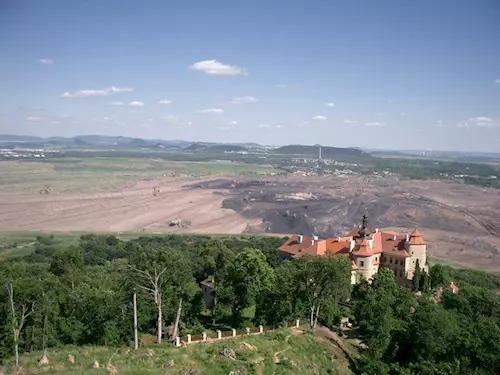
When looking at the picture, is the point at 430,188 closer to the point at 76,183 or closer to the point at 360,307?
the point at 76,183

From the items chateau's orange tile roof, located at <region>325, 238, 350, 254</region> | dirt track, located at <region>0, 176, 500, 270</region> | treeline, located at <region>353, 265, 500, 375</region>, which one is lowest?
dirt track, located at <region>0, 176, 500, 270</region>

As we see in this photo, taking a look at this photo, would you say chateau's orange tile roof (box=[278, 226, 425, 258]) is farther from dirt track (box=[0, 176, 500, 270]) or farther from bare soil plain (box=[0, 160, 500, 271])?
dirt track (box=[0, 176, 500, 270])

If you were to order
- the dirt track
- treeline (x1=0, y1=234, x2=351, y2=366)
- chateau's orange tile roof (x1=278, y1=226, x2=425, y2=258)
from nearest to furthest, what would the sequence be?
treeline (x1=0, y1=234, x2=351, y2=366)
chateau's orange tile roof (x1=278, y1=226, x2=425, y2=258)
the dirt track

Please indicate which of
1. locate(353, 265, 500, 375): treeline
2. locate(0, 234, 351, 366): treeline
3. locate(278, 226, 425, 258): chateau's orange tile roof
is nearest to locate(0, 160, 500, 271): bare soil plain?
locate(278, 226, 425, 258): chateau's orange tile roof

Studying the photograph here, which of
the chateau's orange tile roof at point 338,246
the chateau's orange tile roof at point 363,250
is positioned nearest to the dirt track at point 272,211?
the chateau's orange tile roof at point 338,246

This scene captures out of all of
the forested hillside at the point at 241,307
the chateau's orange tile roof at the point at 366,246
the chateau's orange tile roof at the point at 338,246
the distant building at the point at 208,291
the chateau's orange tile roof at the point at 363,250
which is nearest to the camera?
the forested hillside at the point at 241,307

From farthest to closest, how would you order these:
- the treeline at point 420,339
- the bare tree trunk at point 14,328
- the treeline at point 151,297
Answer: the treeline at point 420,339, the treeline at point 151,297, the bare tree trunk at point 14,328

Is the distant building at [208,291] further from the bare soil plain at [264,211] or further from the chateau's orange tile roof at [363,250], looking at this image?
the bare soil plain at [264,211]
